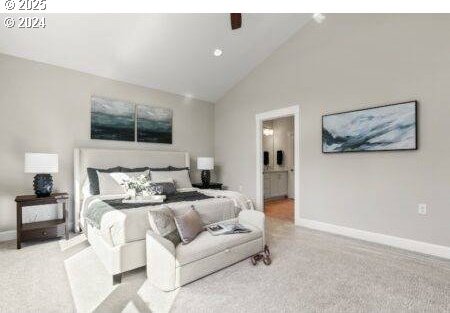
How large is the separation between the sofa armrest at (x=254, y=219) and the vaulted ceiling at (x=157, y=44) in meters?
3.06

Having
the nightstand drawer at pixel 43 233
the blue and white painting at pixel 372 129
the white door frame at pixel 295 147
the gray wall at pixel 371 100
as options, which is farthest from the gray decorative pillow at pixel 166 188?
the blue and white painting at pixel 372 129

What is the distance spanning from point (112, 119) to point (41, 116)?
1080 mm

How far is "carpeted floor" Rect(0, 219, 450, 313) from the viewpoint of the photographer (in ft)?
6.40

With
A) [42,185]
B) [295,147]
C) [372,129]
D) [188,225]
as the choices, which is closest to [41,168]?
[42,185]

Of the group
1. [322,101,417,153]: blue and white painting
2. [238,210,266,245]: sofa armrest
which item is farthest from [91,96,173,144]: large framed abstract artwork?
[322,101,417,153]: blue and white painting

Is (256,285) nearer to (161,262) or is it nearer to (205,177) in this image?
(161,262)

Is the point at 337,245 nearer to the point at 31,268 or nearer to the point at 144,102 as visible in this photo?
the point at 31,268

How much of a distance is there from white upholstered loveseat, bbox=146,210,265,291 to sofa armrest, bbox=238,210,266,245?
30 cm

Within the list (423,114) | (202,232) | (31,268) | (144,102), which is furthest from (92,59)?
(423,114)

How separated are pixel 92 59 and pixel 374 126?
4.62 metres

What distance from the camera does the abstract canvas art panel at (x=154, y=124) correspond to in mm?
4906

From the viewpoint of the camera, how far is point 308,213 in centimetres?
434

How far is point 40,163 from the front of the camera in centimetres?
330

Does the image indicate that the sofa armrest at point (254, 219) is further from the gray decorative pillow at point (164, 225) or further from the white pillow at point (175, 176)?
the white pillow at point (175, 176)
